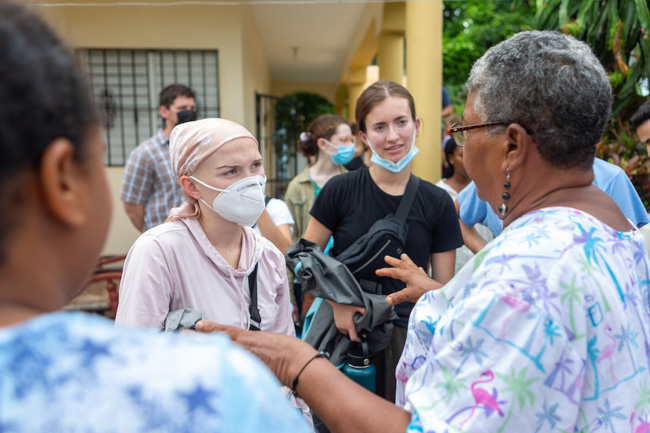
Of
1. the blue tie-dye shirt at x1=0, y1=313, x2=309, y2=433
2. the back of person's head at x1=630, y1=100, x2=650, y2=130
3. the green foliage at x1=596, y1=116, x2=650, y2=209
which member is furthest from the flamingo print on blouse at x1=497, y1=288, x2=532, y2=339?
the green foliage at x1=596, y1=116, x2=650, y2=209

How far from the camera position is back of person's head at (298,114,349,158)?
15.1 feet

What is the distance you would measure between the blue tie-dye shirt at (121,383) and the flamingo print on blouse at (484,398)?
515 millimetres

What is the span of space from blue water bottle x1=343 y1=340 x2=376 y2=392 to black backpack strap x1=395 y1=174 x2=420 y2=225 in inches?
24.4

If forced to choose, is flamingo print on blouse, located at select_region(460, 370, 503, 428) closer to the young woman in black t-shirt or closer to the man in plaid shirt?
the young woman in black t-shirt

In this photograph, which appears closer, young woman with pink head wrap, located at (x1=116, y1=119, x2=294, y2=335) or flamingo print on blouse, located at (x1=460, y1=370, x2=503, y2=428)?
flamingo print on blouse, located at (x1=460, y1=370, x2=503, y2=428)

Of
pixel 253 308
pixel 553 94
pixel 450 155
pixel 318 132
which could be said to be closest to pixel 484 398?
pixel 553 94

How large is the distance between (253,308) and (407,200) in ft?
3.30

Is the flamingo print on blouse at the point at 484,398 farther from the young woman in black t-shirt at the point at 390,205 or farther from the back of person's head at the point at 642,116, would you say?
the back of person's head at the point at 642,116

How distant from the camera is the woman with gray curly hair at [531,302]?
1.01 meters

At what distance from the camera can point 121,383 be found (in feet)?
1.87

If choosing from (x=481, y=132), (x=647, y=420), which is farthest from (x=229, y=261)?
(x=647, y=420)

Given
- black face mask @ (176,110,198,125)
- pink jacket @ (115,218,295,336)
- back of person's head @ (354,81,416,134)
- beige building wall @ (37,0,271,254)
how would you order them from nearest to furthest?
pink jacket @ (115,218,295,336)
back of person's head @ (354,81,416,134)
black face mask @ (176,110,198,125)
beige building wall @ (37,0,271,254)

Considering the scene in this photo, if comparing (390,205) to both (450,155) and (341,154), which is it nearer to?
(450,155)

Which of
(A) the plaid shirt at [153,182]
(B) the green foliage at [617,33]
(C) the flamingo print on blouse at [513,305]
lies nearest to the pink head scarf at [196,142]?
(C) the flamingo print on blouse at [513,305]
